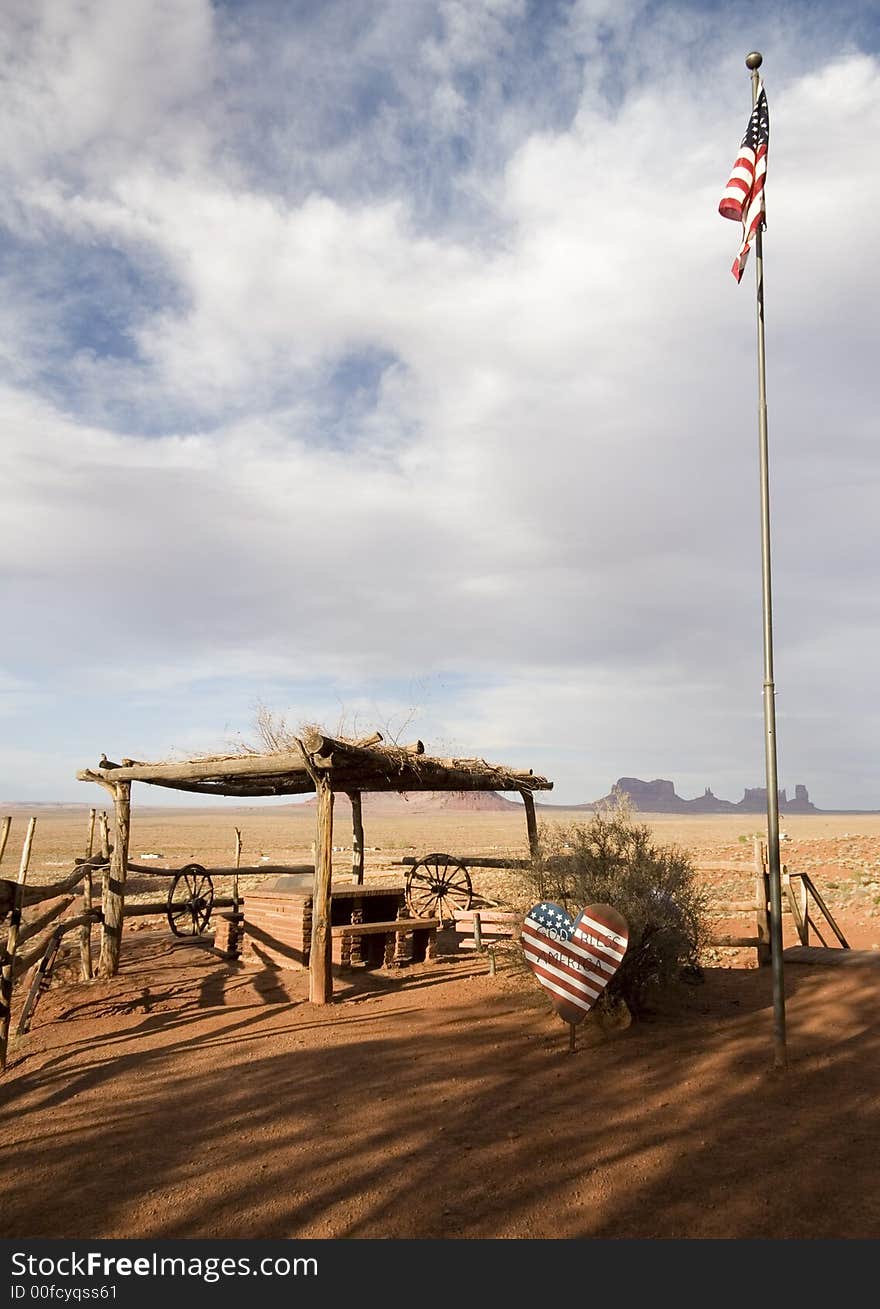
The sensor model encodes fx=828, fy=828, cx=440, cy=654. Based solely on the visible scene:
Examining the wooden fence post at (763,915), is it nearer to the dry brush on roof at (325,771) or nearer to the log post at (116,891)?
the dry brush on roof at (325,771)

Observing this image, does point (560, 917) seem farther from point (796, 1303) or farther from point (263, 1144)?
point (796, 1303)

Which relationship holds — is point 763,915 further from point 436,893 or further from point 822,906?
point 436,893

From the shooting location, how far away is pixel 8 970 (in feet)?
25.1

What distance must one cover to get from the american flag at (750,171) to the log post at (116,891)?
10.3 metres

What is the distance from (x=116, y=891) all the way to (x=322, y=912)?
3.82 meters

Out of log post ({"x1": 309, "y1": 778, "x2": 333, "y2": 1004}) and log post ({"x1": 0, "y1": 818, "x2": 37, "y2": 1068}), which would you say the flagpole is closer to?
log post ({"x1": 309, "y1": 778, "x2": 333, "y2": 1004})

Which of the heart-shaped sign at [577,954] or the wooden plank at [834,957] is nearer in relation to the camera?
the heart-shaped sign at [577,954]

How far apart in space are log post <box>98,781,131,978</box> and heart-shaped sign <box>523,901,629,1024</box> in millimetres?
6862

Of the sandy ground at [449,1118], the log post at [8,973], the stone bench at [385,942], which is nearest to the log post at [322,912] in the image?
the sandy ground at [449,1118]

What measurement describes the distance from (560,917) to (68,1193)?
412cm

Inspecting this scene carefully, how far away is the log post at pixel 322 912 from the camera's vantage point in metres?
9.60

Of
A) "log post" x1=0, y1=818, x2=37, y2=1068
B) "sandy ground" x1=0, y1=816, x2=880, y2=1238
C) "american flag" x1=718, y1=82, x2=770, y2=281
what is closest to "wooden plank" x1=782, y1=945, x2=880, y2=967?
"sandy ground" x1=0, y1=816, x2=880, y2=1238

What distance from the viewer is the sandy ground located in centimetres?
438

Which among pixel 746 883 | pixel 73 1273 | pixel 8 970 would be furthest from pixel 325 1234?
pixel 746 883
